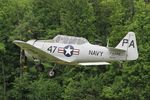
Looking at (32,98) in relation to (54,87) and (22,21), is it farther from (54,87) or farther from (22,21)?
(22,21)

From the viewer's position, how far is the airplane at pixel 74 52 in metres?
35.1

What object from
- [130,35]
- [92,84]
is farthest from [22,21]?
[130,35]

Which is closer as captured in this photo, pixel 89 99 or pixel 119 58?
pixel 119 58

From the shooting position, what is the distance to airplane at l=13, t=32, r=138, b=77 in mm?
35094

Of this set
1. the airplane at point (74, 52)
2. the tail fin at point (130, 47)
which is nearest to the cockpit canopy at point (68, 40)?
the airplane at point (74, 52)

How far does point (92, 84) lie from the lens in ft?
182

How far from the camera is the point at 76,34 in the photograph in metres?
59.4

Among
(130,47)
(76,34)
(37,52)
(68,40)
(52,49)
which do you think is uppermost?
(76,34)

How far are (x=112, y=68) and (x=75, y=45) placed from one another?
68.0 feet

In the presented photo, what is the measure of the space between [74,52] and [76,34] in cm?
2390

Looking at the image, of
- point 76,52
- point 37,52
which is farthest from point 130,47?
point 37,52

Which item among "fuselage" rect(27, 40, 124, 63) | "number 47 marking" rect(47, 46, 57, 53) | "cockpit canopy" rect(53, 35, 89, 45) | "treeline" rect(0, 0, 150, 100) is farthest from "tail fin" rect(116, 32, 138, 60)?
"treeline" rect(0, 0, 150, 100)

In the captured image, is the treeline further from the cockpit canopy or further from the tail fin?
the cockpit canopy

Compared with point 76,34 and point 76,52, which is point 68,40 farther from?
point 76,34
